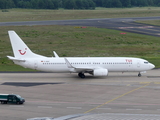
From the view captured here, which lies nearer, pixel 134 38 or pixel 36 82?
pixel 36 82

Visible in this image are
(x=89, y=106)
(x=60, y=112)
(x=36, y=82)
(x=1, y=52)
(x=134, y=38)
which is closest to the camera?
(x=60, y=112)

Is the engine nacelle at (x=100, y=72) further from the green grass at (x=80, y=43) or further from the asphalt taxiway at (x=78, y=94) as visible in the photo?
the green grass at (x=80, y=43)

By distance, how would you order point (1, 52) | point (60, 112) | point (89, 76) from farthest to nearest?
1. point (1, 52)
2. point (89, 76)
3. point (60, 112)

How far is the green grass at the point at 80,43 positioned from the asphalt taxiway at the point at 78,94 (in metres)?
12.9

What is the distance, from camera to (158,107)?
140 feet

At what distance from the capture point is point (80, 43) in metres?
106

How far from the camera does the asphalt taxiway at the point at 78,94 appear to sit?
41.6 m

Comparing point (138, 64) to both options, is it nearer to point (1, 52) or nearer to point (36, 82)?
point (36, 82)

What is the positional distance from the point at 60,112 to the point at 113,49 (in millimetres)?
58465

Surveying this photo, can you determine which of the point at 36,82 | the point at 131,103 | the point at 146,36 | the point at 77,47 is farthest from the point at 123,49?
the point at 131,103

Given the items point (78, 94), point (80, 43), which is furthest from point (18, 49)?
point (80, 43)

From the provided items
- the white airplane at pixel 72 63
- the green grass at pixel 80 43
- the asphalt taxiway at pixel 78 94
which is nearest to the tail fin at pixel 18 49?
the white airplane at pixel 72 63

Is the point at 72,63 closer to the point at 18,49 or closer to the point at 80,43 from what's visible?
the point at 18,49

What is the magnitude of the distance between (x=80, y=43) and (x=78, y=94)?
56397mm
